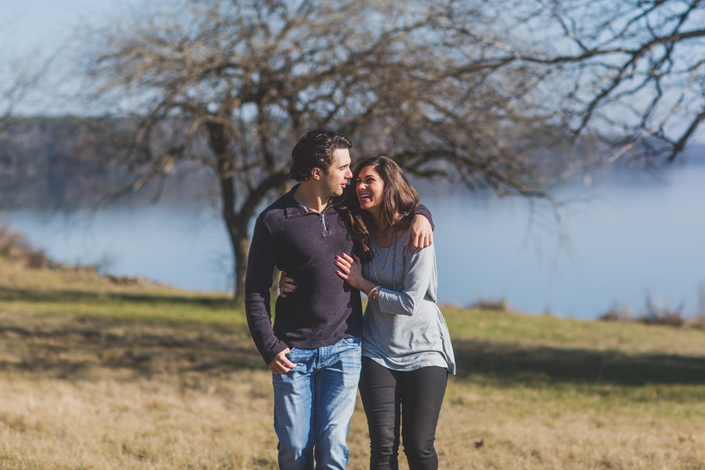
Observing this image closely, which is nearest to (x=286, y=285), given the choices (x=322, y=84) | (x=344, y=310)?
(x=344, y=310)

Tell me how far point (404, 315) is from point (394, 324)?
0.07 metres

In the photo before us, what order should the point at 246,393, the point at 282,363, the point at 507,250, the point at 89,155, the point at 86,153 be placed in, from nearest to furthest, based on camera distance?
the point at 282,363, the point at 246,393, the point at 89,155, the point at 86,153, the point at 507,250

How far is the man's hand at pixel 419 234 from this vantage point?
2.83m

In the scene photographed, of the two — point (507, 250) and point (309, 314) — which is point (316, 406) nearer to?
point (309, 314)

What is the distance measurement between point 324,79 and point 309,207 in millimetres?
6663

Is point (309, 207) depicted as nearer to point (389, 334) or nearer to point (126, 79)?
point (389, 334)

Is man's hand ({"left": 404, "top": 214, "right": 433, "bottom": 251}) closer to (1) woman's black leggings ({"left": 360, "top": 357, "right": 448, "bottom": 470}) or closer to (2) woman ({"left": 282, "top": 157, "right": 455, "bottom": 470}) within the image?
(2) woman ({"left": 282, "top": 157, "right": 455, "bottom": 470})

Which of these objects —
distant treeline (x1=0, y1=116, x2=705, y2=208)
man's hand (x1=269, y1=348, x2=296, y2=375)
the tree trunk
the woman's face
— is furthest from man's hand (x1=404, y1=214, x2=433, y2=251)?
the tree trunk

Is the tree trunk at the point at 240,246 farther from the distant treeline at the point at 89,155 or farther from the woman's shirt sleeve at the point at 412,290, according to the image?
the woman's shirt sleeve at the point at 412,290

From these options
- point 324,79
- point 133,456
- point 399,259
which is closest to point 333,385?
point 399,259

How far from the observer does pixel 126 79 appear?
9.30 m

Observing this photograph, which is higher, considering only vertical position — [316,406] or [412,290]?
[412,290]

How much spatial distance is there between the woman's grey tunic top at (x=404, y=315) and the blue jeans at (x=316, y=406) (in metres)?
0.18

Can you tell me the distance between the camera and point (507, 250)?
28.3 metres
